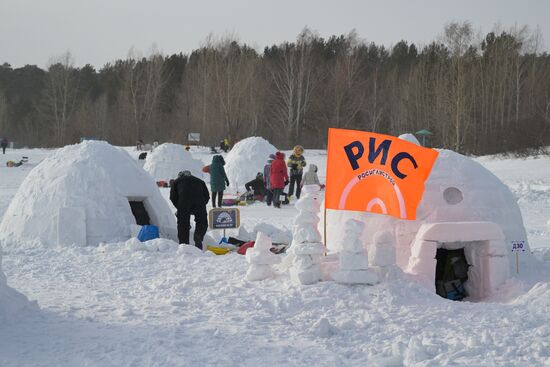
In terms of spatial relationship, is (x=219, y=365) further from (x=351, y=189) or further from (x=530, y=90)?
(x=530, y=90)

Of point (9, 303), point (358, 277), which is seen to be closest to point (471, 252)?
point (358, 277)

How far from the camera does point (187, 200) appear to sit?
880cm

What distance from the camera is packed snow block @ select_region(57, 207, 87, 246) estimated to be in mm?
8539

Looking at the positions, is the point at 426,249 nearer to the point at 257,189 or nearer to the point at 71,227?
the point at 71,227

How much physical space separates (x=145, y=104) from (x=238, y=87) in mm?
8188

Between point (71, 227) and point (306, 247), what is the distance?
14.2 feet

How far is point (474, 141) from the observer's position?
30750 millimetres

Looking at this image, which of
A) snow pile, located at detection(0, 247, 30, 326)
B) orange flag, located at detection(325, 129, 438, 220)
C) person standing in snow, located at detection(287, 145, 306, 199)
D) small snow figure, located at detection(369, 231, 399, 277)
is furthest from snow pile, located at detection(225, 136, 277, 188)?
snow pile, located at detection(0, 247, 30, 326)

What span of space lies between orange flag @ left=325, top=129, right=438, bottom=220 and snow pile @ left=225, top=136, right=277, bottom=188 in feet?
43.1

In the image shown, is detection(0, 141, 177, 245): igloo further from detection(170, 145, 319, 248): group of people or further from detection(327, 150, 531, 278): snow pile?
detection(327, 150, 531, 278): snow pile

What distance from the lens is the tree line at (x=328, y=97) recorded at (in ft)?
99.5

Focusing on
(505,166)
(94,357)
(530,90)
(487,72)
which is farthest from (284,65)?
(94,357)

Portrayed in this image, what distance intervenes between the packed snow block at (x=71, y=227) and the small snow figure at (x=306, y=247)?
13.1ft

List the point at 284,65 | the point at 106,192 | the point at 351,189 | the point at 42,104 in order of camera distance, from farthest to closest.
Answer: the point at 42,104, the point at 284,65, the point at 106,192, the point at 351,189
